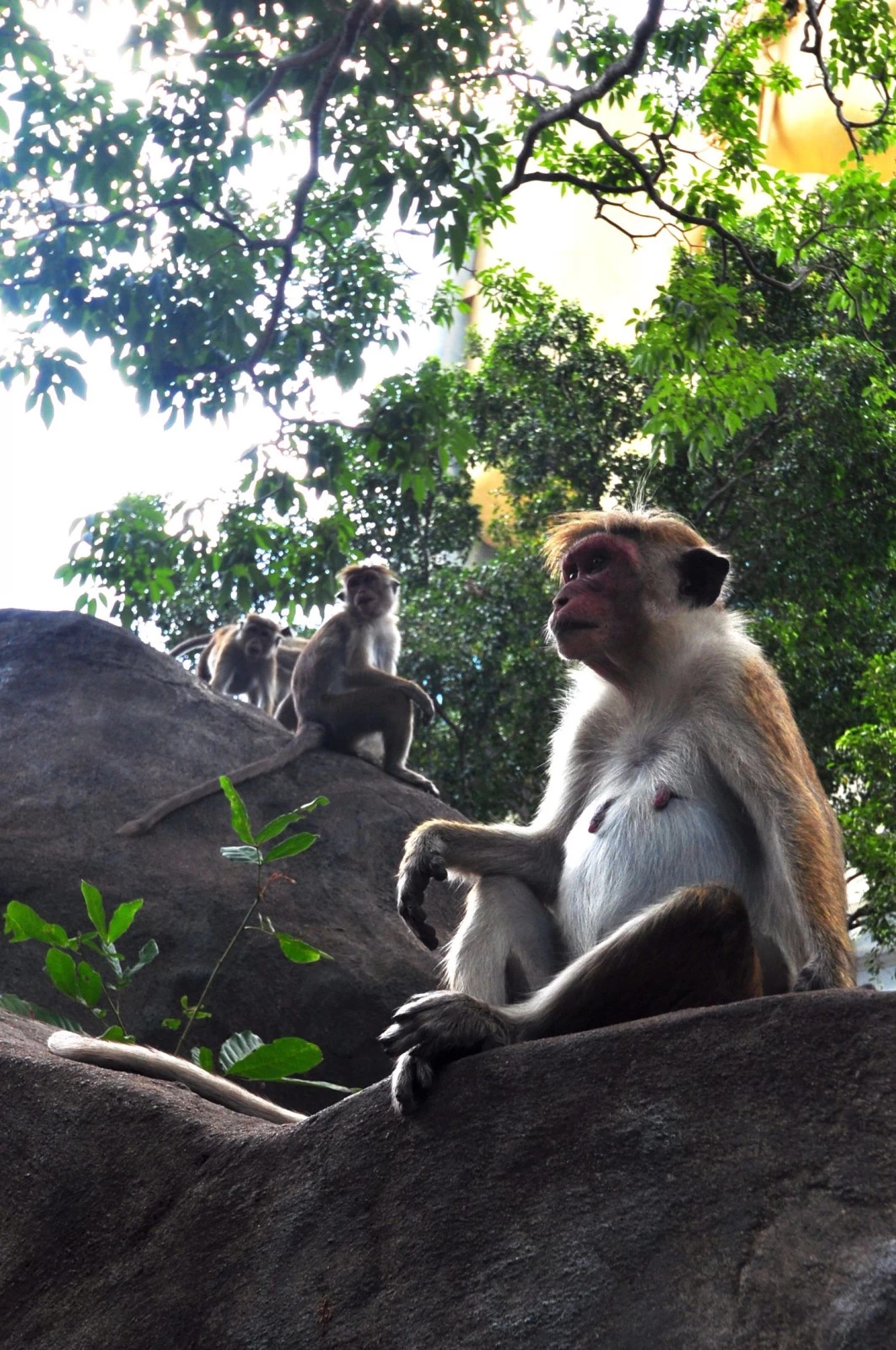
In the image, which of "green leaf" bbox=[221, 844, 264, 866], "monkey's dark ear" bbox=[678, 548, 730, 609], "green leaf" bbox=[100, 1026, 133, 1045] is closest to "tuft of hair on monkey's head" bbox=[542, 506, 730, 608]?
"monkey's dark ear" bbox=[678, 548, 730, 609]

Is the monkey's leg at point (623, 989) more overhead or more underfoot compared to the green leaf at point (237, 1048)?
more overhead

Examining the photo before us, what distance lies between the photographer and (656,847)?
2945mm

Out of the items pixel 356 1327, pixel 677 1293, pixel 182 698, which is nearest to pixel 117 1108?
pixel 356 1327

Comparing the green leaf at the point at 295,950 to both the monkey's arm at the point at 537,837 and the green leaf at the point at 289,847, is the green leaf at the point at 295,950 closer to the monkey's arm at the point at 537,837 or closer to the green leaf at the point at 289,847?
the green leaf at the point at 289,847

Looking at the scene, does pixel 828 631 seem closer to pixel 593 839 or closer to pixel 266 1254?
pixel 593 839

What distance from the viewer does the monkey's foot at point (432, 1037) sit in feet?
7.83

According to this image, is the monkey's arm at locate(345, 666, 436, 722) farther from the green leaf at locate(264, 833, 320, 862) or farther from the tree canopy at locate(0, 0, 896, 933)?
the green leaf at locate(264, 833, 320, 862)

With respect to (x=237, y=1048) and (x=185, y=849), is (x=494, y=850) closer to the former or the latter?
(x=237, y=1048)

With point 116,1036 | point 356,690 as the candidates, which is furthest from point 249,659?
point 116,1036

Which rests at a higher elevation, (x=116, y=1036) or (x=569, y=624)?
(x=569, y=624)

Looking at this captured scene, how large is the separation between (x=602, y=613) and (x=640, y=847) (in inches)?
23.1

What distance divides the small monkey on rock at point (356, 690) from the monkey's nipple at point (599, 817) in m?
3.54

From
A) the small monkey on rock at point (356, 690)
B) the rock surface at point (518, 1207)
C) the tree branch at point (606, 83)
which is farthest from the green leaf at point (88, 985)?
the tree branch at point (606, 83)

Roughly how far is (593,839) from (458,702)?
736cm
